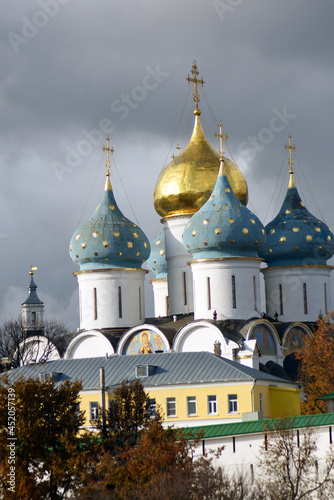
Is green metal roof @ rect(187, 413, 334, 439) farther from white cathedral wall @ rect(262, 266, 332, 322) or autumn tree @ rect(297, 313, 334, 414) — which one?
white cathedral wall @ rect(262, 266, 332, 322)

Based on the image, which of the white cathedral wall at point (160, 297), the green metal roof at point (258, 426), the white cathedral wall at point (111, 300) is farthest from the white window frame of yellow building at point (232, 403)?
the white cathedral wall at point (160, 297)

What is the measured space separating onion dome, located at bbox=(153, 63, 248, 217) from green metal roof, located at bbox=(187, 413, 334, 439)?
53.9ft

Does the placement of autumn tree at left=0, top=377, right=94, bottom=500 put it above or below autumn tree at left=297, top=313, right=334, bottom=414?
below

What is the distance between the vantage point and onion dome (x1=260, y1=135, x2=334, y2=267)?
137ft

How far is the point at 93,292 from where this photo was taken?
1608 inches

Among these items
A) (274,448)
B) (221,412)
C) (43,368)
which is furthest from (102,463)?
(43,368)

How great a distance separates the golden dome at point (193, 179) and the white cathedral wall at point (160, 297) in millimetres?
4053

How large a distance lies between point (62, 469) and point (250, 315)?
15273mm

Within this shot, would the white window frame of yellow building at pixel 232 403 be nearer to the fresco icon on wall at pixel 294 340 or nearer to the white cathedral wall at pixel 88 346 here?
the fresco icon on wall at pixel 294 340

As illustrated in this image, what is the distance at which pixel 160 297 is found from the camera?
1813 inches

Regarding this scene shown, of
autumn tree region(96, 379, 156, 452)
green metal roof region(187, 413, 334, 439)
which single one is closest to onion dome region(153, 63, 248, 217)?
autumn tree region(96, 379, 156, 452)

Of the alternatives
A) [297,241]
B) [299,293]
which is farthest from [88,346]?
[297,241]

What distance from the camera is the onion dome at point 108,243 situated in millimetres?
40719

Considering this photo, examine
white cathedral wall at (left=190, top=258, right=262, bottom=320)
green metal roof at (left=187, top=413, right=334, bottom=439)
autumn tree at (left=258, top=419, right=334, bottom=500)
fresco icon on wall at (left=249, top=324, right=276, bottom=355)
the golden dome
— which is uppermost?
the golden dome
